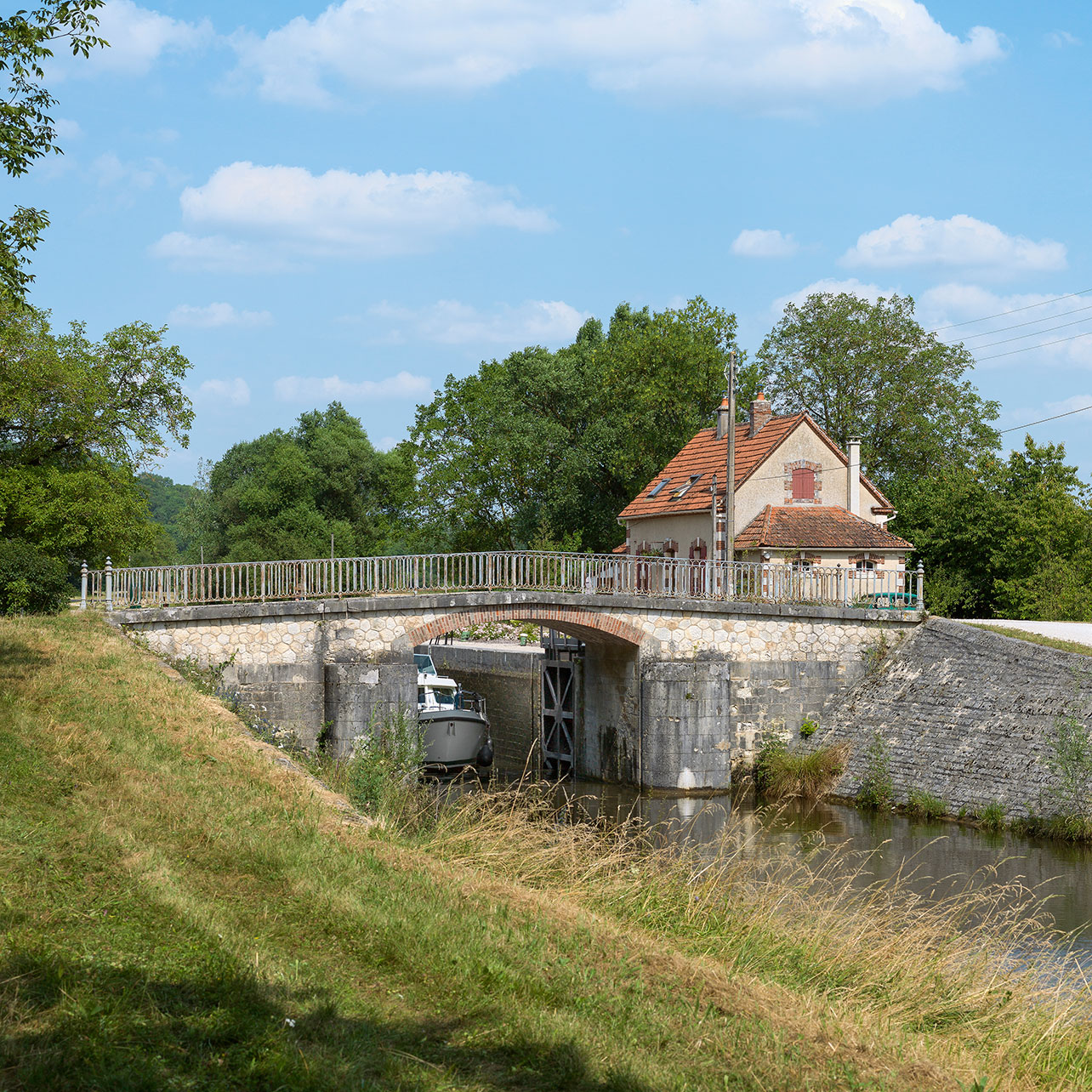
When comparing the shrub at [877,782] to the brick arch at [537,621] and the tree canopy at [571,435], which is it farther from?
the tree canopy at [571,435]

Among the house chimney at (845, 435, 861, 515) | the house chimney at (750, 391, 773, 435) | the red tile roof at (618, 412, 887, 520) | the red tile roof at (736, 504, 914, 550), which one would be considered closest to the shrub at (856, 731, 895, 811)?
the red tile roof at (736, 504, 914, 550)

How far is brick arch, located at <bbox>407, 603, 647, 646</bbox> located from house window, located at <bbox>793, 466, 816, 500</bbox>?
1275 centimetres

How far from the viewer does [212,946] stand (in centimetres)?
558

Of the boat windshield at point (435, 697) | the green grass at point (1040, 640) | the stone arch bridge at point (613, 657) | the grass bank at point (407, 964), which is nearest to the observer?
the grass bank at point (407, 964)

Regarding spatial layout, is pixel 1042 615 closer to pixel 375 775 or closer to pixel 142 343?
pixel 375 775

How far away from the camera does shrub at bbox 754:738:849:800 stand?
73.3 ft

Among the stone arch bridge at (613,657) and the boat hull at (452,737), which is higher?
the stone arch bridge at (613,657)

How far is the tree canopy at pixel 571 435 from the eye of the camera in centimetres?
4322

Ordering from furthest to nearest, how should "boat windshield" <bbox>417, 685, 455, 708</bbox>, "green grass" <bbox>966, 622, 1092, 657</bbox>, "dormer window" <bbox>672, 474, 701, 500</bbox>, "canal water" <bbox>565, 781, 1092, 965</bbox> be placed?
"dormer window" <bbox>672, 474, 701, 500</bbox>
"boat windshield" <bbox>417, 685, 455, 708</bbox>
"green grass" <bbox>966, 622, 1092, 657</bbox>
"canal water" <bbox>565, 781, 1092, 965</bbox>

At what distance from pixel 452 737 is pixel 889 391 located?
95.4ft

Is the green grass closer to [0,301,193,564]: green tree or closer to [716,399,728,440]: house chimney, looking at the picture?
[716,399,728,440]: house chimney

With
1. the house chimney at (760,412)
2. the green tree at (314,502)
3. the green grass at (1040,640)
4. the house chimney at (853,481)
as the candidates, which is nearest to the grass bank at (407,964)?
the green grass at (1040,640)

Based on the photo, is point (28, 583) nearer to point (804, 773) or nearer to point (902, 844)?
point (804, 773)

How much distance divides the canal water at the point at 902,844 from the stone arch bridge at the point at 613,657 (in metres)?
1.55
